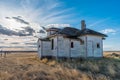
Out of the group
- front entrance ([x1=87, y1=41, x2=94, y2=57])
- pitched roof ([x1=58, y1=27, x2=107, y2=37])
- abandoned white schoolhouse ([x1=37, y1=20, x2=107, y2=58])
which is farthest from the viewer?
pitched roof ([x1=58, y1=27, x2=107, y2=37])

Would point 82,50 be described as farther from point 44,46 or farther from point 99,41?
point 44,46

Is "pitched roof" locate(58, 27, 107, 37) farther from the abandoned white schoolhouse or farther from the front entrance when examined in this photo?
the front entrance

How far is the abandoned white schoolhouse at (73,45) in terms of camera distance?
82.9 ft

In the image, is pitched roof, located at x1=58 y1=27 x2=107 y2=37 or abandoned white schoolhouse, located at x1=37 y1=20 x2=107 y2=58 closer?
abandoned white schoolhouse, located at x1=37 y1=20 x2=107 y2=58

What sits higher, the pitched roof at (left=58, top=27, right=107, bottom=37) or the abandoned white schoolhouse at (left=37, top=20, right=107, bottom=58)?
the pitched roof at (left=58, top=27, right=107, bottom=37)

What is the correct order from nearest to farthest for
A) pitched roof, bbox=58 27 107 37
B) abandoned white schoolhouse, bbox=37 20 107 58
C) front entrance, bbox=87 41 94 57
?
abandoned white schoolhouse, bbox=37 20 107 58 → front entrance, bbox=87 41 94 57 → pitched roof, bbox=58 27 107 37

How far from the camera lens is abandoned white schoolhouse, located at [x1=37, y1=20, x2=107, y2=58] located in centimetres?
2527

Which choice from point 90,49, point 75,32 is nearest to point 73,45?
point 90,49

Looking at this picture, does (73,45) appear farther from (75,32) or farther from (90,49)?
(75,32)

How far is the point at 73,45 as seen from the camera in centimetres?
2581

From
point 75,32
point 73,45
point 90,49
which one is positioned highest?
point 75,32

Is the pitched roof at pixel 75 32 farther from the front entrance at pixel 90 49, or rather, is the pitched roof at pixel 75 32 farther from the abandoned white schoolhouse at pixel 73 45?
the front entrance at pixel 90 49

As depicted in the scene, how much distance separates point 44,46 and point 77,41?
5.07 meters

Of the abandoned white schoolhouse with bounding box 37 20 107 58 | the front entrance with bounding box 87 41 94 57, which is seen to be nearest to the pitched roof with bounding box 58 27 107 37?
the abandoned white schoolhouse with bounding box 37 20 107 58
